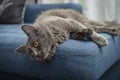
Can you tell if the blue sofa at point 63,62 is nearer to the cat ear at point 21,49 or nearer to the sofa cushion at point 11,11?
the cat ear at point 21,49

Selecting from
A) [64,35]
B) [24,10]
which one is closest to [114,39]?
[64,35]

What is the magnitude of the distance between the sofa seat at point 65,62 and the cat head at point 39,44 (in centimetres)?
6

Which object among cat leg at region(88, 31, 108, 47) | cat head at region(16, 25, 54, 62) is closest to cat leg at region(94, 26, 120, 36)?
cat leg at region(88, 31, 108, 47)

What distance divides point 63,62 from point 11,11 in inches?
38.8

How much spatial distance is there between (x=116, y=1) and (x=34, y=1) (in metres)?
0.92

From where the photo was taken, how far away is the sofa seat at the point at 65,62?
1.00 meters

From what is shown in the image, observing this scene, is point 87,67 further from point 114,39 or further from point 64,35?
point 114,39

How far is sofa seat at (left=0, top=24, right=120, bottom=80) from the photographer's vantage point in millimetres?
996

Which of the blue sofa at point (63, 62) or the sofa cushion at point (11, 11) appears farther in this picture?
the sofa cushion at point (11, 11)

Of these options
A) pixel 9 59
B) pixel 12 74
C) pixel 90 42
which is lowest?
pixel 12 74

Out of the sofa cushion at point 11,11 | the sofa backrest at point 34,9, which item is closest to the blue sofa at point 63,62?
the sofa cushion at point 11,11

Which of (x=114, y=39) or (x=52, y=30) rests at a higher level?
(x=52, y=30)

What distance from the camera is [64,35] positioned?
1100 millimetres

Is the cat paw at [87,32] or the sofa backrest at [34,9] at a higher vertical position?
the cat paw at [87,32]
